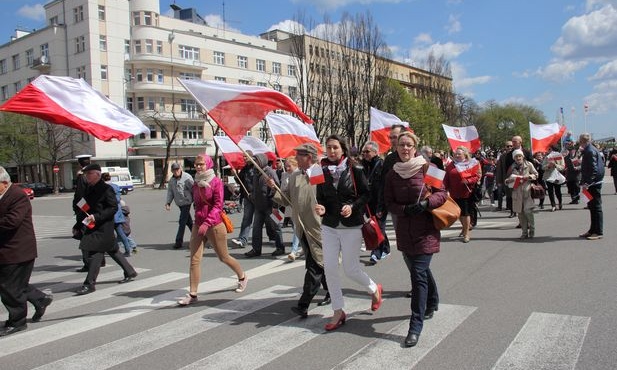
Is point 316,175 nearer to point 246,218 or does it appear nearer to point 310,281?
point 310,281

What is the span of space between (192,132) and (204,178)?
60.1 meters

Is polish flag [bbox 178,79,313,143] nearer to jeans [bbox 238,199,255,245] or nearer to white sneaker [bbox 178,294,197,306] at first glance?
white sneaker [bbox 178,294,197,306]

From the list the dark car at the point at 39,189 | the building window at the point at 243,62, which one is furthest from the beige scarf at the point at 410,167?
the building window at the point at 243,62

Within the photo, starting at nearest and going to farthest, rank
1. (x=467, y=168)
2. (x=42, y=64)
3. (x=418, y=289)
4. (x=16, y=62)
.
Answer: (x=418, y=289) → (x=467, y=168) → (x=42, y=64) → (x=16, y=62)

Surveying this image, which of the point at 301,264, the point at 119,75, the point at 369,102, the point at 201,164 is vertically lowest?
the point at 301,264

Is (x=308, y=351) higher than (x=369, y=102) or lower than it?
lower

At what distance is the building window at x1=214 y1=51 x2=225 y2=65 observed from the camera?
6594 cm

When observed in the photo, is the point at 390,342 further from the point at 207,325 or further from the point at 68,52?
the point at 68,52

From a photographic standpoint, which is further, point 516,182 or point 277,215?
point 516,182

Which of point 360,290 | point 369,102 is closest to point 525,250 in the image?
point 360,290

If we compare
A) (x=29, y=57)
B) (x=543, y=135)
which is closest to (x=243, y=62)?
(x=29, y=57)

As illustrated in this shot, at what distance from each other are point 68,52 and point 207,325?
6386 centimetres

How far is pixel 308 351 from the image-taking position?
455 cm

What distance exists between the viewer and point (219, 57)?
66.4 m
